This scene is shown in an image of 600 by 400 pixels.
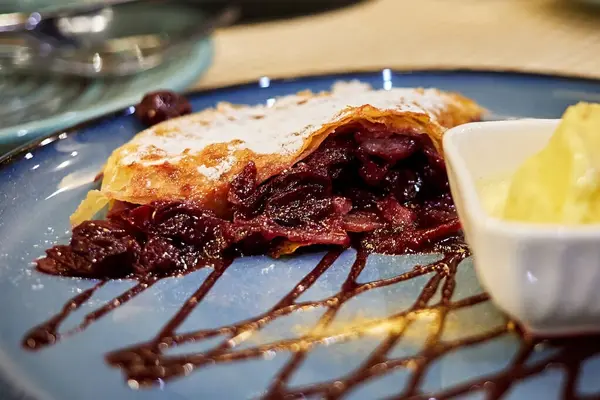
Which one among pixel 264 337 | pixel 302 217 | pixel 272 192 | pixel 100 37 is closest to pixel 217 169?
pixel 272 192

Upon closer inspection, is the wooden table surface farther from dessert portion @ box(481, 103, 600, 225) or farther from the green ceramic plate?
dessert portion @ box(481, 103, 600, 225)

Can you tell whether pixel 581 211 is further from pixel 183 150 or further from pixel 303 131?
pixel 183 150

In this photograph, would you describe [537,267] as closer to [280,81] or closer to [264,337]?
[264,337]

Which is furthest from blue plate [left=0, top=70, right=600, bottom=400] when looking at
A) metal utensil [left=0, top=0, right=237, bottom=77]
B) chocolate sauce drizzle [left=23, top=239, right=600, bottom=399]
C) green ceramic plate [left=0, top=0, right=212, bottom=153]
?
metal utensil [left=0, top=0, right=237, bottom=77]

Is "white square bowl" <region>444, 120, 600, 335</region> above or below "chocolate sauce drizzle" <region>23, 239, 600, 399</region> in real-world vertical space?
above

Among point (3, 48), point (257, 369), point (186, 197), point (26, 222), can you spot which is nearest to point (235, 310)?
point (257, 369)

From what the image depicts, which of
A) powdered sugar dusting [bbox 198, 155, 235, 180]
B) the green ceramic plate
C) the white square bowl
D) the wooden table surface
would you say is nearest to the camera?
the white square bowl
